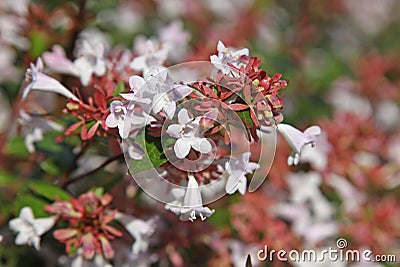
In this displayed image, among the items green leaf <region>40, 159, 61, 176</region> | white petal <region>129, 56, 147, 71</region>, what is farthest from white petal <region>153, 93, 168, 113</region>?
green leaf <region>40, 159, 61, 176</region>

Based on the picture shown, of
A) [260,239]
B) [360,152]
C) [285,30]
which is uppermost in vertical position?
[285,30]

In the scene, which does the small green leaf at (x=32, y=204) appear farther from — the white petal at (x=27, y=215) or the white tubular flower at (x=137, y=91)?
the white tubular flower at (x=137, y=91)

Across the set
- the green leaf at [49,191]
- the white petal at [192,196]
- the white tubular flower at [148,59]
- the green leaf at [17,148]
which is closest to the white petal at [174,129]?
the white petal at [192,196]

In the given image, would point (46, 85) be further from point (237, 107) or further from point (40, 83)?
point (237, 107)

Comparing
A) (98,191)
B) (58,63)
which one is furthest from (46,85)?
(98,191)

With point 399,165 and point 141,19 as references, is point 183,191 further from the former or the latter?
point 141,19

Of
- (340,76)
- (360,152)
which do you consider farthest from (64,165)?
(340,76)
